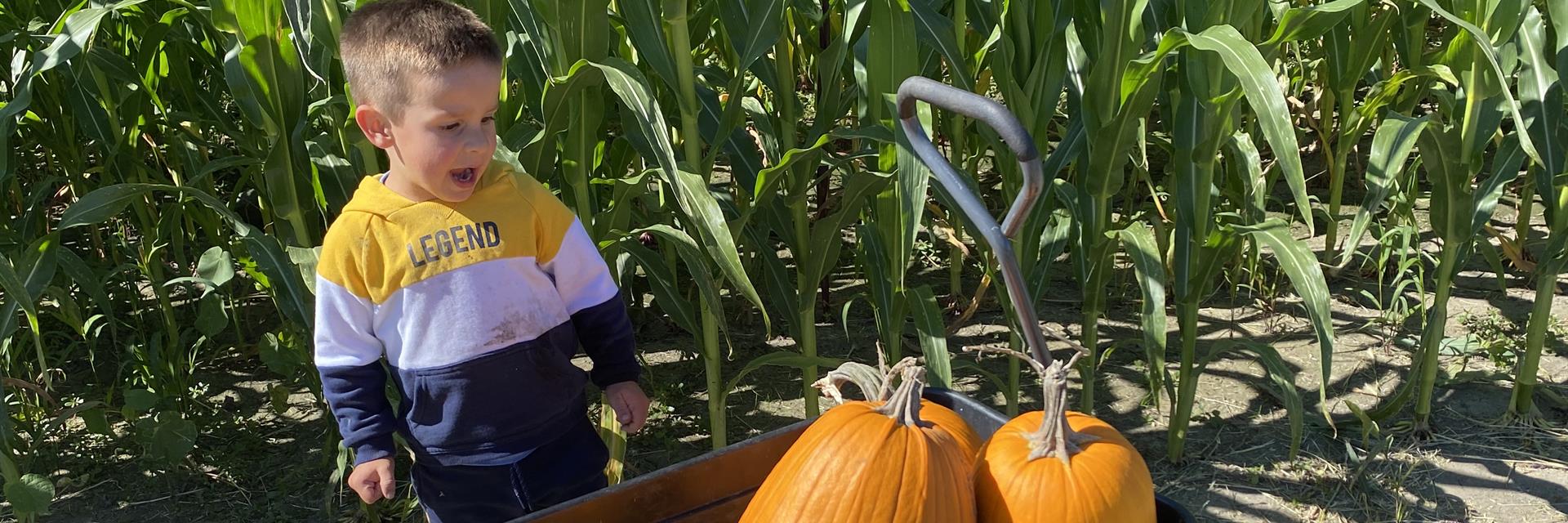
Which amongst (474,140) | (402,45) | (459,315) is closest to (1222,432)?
(459,315)

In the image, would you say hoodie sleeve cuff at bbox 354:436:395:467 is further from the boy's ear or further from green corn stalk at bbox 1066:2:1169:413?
green corn stalk at bbox 1066:2:1169:413

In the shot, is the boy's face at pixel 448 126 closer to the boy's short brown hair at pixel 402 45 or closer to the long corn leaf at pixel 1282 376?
the boy's short brown hair at pixel 402 45

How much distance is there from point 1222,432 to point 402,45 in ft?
7.71

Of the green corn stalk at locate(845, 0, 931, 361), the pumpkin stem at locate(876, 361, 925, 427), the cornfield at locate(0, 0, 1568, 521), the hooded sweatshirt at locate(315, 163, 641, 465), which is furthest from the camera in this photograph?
the cornfield at locate(0, 0, 1568, 521)

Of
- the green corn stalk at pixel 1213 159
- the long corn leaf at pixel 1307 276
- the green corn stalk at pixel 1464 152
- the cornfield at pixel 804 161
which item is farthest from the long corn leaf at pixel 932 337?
the green corn stalk at pixel 1464 152

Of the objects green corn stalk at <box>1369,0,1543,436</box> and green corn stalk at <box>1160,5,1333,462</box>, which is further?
green corn stalk at <box>1369,0,1543,436</box>

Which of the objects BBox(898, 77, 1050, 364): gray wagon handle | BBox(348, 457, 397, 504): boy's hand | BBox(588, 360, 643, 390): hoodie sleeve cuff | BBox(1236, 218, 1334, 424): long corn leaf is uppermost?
BBox(898, 77, 1050, 364): gray wagon handle

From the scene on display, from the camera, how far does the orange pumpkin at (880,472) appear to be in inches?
41.4

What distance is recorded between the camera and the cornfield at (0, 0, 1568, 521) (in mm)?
2246

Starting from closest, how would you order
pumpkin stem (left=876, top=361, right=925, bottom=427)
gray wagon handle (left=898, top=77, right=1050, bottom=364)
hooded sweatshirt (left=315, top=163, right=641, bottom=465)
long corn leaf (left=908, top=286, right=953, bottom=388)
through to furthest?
gray wagon handle (left=898, top=77, right=1050, bottom=364), pumpkin stem (left=876, top=361, right=925, bottom=427), hooded sweatshirt (left=315, top=163, right=641, bottom=465), long corn leaf (left=908, top=286, right=953, bottom=388)

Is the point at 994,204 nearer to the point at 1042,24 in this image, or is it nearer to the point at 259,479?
the point at 1042,24

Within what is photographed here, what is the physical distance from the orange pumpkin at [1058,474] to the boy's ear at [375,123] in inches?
40.0

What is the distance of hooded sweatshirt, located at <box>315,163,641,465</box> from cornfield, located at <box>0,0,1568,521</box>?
28cm

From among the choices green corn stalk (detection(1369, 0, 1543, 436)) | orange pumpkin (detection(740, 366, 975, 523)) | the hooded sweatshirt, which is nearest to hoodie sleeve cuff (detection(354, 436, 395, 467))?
the hooded sweatshirt
